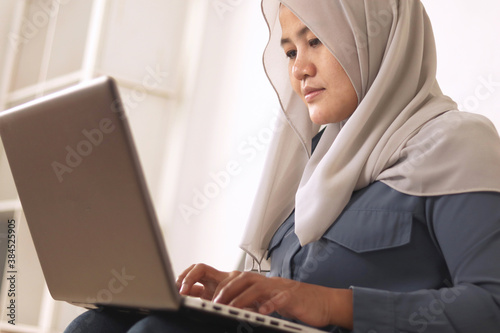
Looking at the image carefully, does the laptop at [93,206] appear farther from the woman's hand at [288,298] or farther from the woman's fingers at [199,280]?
the woman's fingers at [199,280]

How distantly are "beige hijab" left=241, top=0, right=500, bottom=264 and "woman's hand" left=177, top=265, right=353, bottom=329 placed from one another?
220 mm

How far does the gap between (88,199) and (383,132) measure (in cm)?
58

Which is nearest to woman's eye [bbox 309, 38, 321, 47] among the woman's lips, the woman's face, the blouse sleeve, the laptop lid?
the woman's face

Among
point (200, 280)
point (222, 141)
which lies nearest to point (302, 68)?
point (200, 280)

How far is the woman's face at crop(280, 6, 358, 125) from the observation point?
1.20 metres

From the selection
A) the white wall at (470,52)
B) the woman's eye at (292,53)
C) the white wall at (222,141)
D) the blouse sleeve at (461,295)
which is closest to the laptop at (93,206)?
the blouse sleeve at (461,295)

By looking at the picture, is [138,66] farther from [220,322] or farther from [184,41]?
[220,322]

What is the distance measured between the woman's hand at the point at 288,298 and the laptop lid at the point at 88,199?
0.12m

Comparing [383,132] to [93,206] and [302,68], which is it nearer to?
[302,68]

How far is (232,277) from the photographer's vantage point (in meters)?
0.79

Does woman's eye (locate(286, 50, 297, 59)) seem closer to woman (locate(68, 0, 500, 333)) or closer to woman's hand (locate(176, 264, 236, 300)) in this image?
woman (locate(68, 0, 500, 333))

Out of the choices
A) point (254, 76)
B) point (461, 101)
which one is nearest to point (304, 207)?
point (461, 101)

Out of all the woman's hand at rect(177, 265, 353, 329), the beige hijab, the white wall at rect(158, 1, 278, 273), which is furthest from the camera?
the white wall at rect(158, 1, 278, 273)

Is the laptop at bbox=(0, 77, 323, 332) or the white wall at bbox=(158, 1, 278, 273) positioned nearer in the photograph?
the laptop at bbox=(0, 77, 323, 332)
